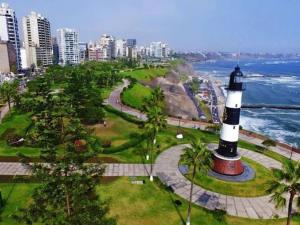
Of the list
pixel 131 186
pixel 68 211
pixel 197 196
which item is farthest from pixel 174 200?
pixel 68 211

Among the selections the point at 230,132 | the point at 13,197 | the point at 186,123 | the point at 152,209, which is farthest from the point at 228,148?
the point at 186,123

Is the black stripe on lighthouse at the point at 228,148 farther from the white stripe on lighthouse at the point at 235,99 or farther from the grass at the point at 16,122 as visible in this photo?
the grass at the point at 16,122

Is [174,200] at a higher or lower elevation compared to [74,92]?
lower

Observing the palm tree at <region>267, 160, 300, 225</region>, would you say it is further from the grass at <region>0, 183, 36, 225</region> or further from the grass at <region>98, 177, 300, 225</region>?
the grass at <region>0, 183, 36, 225</region>

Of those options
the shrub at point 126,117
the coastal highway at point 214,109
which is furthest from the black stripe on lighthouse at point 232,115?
the coastal highway at point 214,109

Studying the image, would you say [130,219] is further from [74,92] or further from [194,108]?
[194,108]

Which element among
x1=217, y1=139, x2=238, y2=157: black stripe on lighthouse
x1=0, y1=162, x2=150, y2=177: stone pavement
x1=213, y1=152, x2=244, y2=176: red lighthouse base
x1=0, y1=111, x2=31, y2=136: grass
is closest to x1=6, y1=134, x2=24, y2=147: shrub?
x1=0, y1=111, x2=31, y2=136: grass
